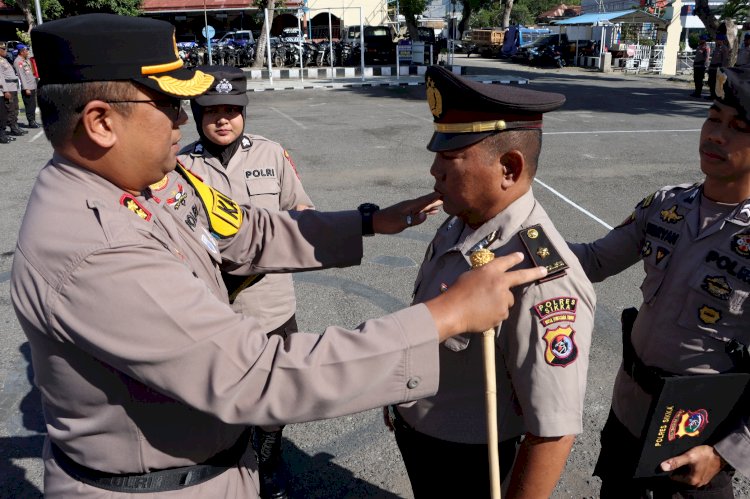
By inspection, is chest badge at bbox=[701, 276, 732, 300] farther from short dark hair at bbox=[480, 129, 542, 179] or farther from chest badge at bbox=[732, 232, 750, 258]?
short dark hair at bbox=[480, 129, 542, 179]

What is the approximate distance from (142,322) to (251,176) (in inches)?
93.0

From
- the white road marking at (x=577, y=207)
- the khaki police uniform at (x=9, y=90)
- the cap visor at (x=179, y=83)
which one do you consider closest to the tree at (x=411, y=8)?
the khaki police uniform at (x=9, y=90)

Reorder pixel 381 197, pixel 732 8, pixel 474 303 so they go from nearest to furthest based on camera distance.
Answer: pixel 474 303 < pixel 381 197 < pixel 732 8

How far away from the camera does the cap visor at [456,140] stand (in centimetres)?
189

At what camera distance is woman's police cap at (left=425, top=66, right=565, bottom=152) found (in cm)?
186

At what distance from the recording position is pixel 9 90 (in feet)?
43.2

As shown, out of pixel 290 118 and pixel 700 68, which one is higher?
pixel 700 68

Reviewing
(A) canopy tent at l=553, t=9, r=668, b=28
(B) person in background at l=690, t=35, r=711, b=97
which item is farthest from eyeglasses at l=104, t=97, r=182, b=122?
(A) canopy tent at l=553, t=9, r=668, b=28

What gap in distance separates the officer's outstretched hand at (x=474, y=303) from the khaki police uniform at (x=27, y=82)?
15710 mm

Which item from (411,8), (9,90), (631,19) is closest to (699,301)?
(9,90)

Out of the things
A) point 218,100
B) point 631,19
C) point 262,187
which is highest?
point 631,19

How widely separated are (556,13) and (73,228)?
2553 inches

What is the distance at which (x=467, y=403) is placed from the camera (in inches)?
79.0

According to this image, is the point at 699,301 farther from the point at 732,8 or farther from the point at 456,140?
the point at 732,8
